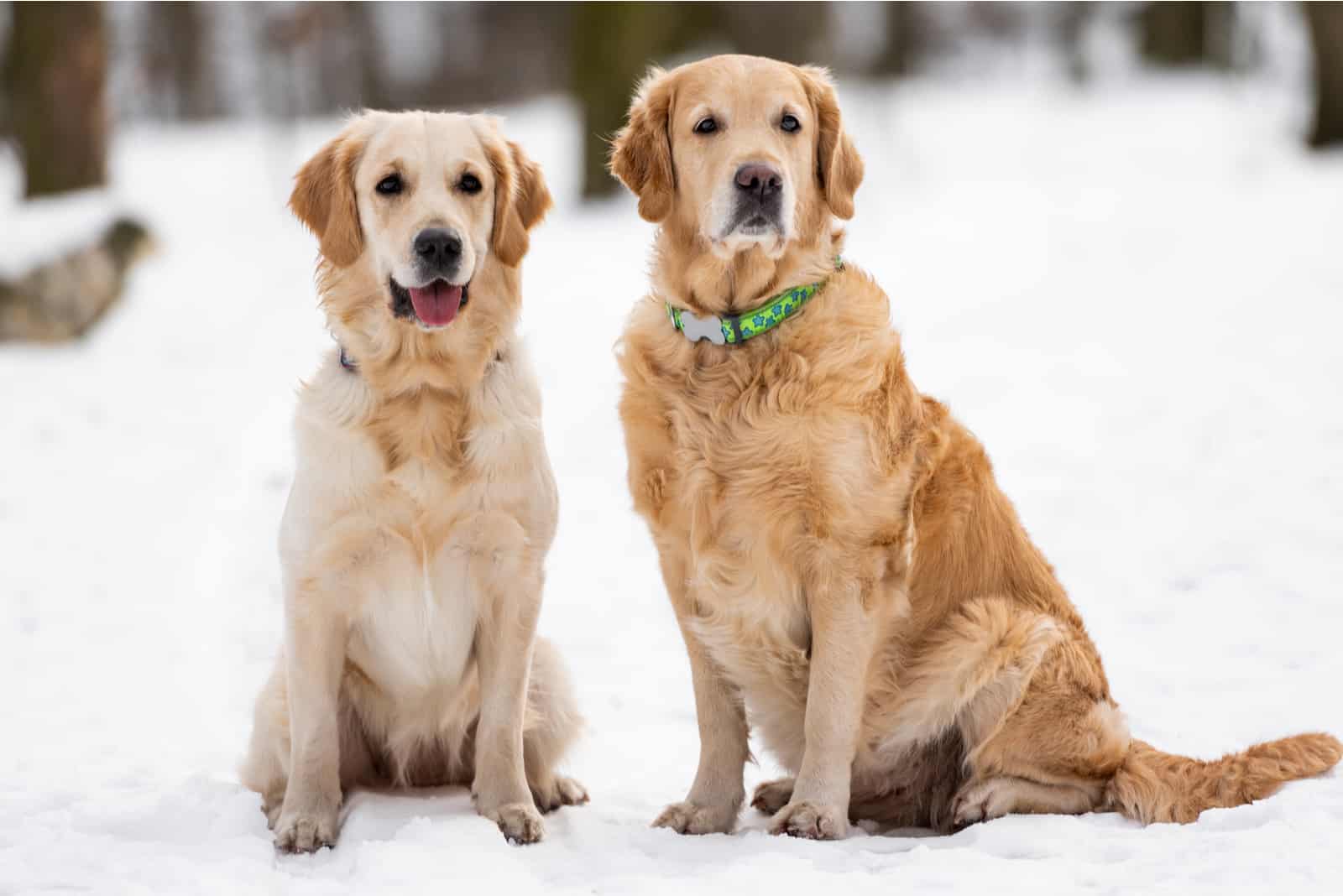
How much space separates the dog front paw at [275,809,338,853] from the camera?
310cm

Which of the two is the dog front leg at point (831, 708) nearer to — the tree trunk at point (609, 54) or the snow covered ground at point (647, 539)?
the snow covered ground at point (647, 539)

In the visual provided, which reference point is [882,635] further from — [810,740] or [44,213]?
[44,213]

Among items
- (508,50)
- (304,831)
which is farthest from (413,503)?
(508,50)

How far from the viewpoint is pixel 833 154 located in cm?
349

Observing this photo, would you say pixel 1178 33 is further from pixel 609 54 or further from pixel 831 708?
pixel 831 708

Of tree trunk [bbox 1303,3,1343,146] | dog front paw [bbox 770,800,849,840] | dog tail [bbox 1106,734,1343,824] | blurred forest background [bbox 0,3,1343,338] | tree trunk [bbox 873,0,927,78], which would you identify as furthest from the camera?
tree trunk [bbox 873,0,927,78]

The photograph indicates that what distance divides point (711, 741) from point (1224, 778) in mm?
1222

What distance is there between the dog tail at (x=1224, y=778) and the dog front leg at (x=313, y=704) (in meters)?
1.92

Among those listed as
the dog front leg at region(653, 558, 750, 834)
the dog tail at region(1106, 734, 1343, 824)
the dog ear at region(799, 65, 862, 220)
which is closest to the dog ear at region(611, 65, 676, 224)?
the dog ear at region(799, 65, 862, 220)

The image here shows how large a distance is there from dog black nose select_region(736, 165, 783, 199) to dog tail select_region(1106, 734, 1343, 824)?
1.68 metres

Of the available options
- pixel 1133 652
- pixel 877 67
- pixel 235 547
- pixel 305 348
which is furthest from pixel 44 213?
pixel 877 67

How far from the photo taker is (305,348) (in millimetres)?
9906

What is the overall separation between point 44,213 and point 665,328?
8572 mm

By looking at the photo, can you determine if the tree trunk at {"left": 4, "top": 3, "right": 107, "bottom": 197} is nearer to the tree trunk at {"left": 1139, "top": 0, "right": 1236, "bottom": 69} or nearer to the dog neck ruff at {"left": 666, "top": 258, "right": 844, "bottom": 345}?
the dog neck ruff at {"left": 666, "top": 258, "right": 844, "bottom": 345}
